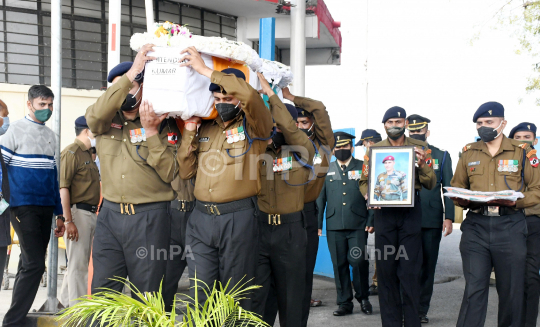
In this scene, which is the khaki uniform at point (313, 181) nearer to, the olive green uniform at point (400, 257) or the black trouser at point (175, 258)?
the olive green uniform at point (400, 257)

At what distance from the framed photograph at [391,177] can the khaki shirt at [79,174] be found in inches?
116

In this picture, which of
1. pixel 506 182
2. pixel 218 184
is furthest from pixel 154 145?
pixel 506 182

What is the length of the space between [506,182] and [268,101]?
229cm

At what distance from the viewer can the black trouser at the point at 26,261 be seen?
5.01 meters

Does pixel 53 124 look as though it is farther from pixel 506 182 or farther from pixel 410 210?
pixel 506 182

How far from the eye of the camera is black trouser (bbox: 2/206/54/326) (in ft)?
16.4

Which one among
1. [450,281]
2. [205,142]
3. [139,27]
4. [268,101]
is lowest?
[450,281]

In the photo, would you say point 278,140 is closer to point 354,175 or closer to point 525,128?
point 354,175

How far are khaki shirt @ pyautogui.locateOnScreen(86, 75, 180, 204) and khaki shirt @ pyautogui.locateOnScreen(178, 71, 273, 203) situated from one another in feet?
0.53

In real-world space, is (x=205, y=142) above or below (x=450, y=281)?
above

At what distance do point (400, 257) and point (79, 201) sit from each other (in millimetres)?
3352

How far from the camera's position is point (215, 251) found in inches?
158

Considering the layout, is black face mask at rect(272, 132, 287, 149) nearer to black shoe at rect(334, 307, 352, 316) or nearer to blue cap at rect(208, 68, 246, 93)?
blue cap at rect(208, 68, 246, 93)

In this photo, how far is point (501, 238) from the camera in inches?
188
